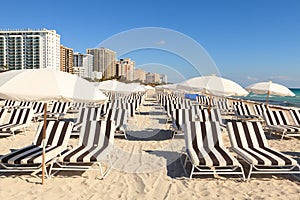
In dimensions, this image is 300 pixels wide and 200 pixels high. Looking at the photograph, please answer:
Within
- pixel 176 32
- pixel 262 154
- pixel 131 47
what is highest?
pixel 176 32

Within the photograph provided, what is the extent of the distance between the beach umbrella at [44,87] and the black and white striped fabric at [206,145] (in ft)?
6.39

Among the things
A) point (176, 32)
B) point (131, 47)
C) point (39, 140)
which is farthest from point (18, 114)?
point (176, 32)

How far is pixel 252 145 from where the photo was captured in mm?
4770

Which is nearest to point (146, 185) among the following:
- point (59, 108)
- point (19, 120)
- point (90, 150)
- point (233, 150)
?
point (90, 150)

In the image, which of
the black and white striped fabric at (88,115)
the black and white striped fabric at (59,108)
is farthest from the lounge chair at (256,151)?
the black and white striped fabric at (59,108)

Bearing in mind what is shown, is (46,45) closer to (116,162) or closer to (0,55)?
(0,55)

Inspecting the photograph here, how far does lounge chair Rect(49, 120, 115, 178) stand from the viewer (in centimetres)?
384

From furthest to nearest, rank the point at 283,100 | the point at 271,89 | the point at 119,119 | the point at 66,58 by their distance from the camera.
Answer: the point at 66,58, the point at 283,100, the point at 271,89, the point at 119,119

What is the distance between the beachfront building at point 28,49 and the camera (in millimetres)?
81125

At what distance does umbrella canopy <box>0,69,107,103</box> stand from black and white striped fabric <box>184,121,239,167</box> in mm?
1949

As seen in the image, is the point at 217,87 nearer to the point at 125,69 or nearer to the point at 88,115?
the point at 88,115

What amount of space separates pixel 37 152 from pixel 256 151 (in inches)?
153

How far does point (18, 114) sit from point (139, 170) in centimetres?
497

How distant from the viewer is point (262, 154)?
4258 millimetres
